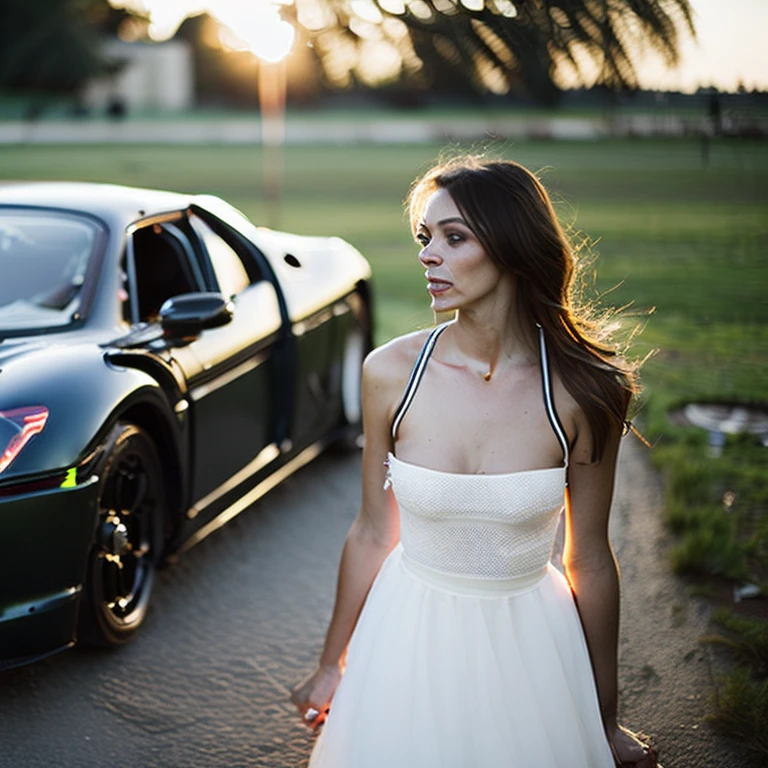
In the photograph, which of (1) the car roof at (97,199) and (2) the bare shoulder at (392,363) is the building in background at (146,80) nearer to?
(1) the car roof at (97,199)

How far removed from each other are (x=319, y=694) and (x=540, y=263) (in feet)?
3.69

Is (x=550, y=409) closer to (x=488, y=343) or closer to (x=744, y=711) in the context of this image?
(x=488, y=343)

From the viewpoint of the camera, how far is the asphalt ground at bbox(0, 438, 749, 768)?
12.2 feet

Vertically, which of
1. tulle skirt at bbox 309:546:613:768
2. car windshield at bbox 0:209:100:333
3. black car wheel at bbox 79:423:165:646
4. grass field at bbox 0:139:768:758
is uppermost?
car windshield at bbox 0:209:100:333

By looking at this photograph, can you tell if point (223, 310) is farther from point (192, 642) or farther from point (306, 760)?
point (306, 760)

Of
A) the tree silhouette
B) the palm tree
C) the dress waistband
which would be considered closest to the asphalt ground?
the dress waistband

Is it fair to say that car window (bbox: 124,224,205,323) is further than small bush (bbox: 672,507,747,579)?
No

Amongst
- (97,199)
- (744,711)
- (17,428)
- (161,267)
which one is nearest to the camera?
(17,428)

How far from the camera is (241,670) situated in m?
4.30

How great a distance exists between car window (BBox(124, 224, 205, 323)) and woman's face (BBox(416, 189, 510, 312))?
249cm

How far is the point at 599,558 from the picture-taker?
2789 millimetres

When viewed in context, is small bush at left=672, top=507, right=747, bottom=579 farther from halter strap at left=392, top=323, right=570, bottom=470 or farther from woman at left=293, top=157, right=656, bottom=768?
halter strap at left=392, top=323, right=570, bottom=470

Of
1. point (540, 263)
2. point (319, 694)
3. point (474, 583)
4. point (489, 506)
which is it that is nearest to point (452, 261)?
point (540, 263)

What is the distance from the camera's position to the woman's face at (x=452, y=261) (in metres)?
2.63
